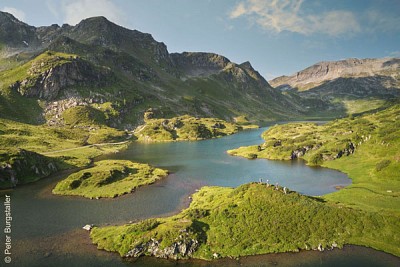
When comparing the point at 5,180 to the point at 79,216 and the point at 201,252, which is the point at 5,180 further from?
the point at 201,252

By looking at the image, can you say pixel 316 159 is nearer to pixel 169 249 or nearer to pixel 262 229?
pixel 262 229

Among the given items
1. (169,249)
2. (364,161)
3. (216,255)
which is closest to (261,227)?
(216,255)

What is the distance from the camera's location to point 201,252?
230 feet

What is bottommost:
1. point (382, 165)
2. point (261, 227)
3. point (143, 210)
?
point (143, 210)

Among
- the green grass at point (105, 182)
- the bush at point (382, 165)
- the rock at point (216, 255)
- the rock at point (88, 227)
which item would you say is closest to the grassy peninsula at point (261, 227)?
the rock at point (216, 255)

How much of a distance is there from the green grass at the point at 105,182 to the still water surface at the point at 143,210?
4714 millimetres

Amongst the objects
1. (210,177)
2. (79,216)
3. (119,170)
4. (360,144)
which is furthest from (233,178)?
(360,144)

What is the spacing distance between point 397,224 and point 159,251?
61.3 m

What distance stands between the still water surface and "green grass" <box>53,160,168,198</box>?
4.71m

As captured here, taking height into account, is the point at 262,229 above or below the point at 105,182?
below

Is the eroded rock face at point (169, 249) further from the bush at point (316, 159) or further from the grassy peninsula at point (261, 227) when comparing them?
the bush at point (316, 159)

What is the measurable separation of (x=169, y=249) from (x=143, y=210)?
32742mm

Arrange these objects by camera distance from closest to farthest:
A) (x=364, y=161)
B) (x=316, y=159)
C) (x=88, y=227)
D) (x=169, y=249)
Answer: (x=169, y=249)
(x=88, y=227)
(x=364, y=161)
(x=316, y=159)

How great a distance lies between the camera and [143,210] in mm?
100438
